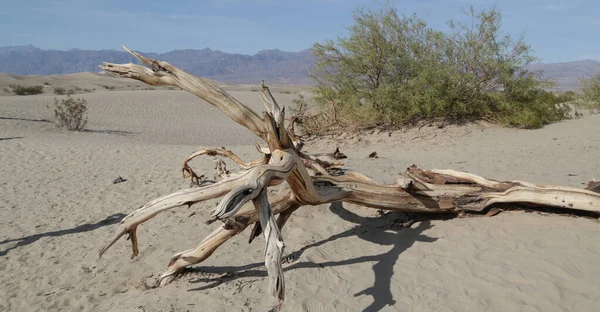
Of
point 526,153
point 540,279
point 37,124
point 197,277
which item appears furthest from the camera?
point 37,124

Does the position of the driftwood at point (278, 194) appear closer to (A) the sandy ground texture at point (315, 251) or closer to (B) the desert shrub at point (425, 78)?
(A) the sandy ground texture at point (315, 251)

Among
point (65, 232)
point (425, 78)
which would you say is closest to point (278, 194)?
point (65, 232)

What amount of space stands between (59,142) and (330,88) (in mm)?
7766

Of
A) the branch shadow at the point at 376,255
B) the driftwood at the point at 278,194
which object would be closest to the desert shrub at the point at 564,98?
the driftwood at the point at 278,194

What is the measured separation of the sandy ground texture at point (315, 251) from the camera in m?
3.62

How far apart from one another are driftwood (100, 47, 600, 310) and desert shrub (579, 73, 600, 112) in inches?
528

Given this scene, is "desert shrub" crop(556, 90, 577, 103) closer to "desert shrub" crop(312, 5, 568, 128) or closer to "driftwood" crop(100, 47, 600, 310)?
"desert shrub" crop(312, 5, 568, 128)

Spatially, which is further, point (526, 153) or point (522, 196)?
point (526, 153)

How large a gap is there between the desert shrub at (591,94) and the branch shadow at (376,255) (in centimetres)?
1433

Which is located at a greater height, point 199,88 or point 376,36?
point 376,36

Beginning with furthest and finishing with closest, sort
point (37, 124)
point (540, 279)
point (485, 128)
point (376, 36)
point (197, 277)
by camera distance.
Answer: point (37, 124), point (376, 36), point (485, 128), point (197, 277), point (540, 279)

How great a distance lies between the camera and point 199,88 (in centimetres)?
385

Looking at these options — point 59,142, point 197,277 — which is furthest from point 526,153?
point 59,142

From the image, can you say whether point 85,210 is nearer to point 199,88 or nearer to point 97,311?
point 97,311
